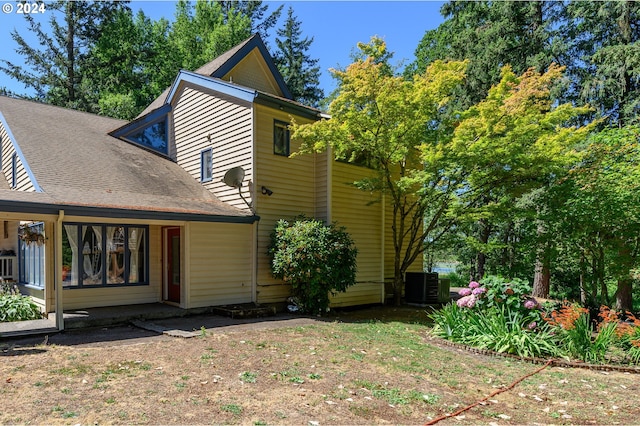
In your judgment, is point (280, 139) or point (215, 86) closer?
point (280, 139)

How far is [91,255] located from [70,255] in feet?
1.41

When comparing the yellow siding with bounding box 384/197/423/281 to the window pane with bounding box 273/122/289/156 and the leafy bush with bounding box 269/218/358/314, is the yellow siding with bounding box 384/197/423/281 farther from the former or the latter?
the window pane with bounding box 273/122/289/156

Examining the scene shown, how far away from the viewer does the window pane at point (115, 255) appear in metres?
9.62

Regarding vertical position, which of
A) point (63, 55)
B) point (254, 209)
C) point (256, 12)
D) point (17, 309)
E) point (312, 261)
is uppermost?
point (256, 12)

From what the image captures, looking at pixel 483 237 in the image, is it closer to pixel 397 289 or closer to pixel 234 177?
pixel 397 289

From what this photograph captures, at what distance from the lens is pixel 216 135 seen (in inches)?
449

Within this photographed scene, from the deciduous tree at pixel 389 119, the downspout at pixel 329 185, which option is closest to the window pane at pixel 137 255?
the deciduous tree at pixel 389 119

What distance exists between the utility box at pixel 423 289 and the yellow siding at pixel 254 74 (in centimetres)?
875

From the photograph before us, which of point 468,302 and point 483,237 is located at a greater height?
point 483,237

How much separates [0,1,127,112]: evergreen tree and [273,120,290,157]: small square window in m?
18.4

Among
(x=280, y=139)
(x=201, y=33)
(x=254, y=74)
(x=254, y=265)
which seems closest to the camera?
(x=254, y=265)

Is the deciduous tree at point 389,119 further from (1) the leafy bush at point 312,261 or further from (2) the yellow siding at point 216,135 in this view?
(1) the leafy bush at point 312,261

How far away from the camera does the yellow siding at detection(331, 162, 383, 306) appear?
11586 millimetres

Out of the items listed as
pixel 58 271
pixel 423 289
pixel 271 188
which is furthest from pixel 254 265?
pixel 423 289
